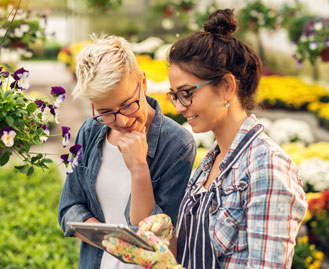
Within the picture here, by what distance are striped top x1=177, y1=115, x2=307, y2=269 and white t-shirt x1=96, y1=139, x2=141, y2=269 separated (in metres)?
0.43

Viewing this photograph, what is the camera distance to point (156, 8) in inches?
539

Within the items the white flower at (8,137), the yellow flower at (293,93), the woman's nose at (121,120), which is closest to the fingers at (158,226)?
the woman's nose at (121,120)

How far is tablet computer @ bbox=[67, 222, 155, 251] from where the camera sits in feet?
4.25

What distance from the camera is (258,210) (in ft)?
4.50

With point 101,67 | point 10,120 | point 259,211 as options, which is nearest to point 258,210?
point 259,211

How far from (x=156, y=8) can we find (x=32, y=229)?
10229 millimetres

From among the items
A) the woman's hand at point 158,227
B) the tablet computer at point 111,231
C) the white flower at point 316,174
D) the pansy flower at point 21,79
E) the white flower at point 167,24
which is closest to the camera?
the tablet computer at point 111,231

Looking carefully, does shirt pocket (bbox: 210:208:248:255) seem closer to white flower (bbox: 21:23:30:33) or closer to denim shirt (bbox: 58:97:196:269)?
denim shirt (bbox: 58:97:196:269)

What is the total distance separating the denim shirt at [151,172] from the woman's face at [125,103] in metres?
0.11

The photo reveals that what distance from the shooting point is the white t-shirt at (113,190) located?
72.6 inches

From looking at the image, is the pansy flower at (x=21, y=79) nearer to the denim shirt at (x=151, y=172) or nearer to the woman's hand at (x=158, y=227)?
the denim shirt at (x=151, y=172)

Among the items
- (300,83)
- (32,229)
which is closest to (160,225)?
(32,229)

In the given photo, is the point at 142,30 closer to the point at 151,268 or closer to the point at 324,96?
the point at 324,96

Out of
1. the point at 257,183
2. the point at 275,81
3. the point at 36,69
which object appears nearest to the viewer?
the point at 257,183
